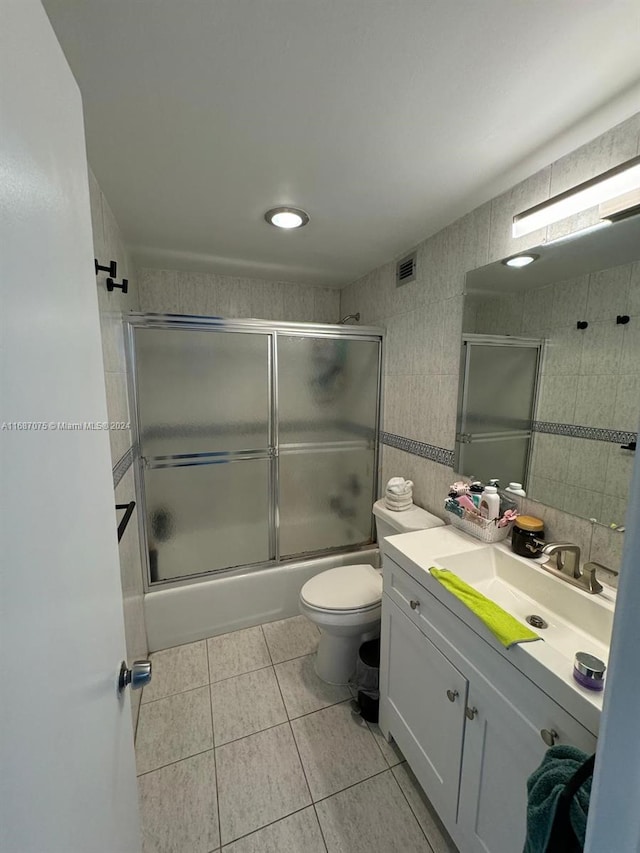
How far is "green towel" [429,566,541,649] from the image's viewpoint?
847mm

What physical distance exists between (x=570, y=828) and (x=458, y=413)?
135 centimetres

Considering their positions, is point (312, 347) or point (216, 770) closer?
point (216, 770)

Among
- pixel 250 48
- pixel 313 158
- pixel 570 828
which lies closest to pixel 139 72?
pixel 250 48

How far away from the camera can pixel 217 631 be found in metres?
2.05

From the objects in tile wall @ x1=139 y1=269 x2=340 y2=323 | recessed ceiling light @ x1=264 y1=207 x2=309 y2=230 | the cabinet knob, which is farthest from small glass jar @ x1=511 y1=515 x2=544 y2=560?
tile wall @ x1=139 y1=269 x2=340 y2=323

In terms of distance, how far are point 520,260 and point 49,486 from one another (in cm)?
162

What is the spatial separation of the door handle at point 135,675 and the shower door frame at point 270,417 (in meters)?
1.23

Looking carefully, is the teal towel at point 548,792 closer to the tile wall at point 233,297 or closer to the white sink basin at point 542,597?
the white sink basin at point 542,597

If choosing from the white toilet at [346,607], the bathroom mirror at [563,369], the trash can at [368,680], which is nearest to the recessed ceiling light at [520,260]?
the bathroom mirror at [563,369]

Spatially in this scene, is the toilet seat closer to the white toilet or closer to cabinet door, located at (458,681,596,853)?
the white toilet

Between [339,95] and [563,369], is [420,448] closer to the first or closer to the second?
[563,369]

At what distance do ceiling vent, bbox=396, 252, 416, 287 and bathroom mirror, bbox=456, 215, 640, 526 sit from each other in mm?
461

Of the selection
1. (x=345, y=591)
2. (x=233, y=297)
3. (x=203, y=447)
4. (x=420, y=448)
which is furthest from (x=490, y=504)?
(x=233, y=297)

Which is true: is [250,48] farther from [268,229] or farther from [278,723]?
[278,723]
